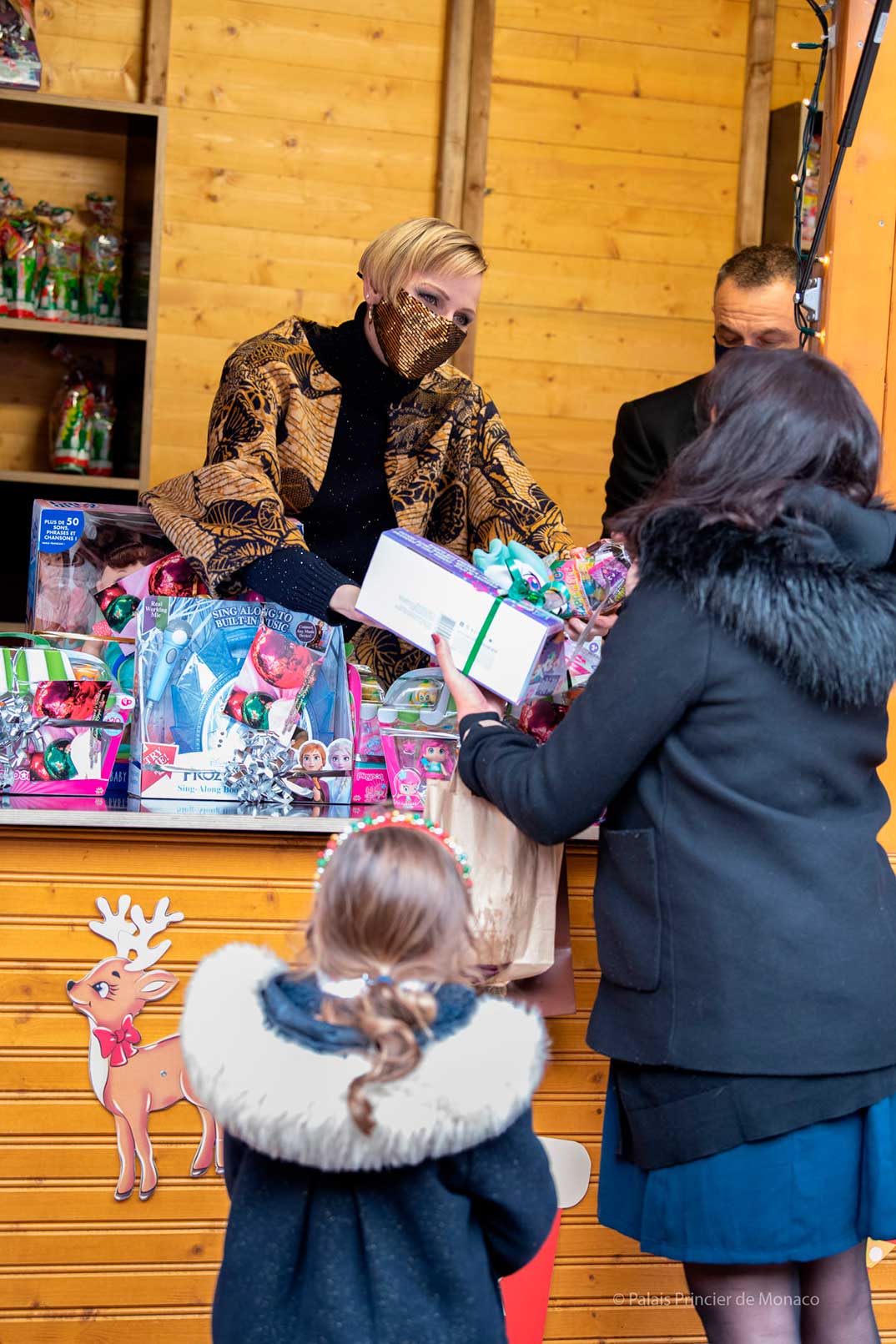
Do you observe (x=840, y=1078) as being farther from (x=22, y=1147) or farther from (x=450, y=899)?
(x=22, y=1147)

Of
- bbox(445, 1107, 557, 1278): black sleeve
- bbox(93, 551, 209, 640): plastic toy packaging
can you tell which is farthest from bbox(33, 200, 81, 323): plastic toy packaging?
bbox(445, 1107, 557, 1278): black sleeve

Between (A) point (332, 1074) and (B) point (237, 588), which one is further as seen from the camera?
(B) point (237, 588)

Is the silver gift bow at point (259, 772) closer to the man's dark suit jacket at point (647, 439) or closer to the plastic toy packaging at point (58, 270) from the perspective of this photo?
the man's dark suit jacket at point (647, 439)

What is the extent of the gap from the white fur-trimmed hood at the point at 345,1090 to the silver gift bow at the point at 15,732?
32.8 inches

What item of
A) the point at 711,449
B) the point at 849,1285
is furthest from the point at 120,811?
the point at 849,1285

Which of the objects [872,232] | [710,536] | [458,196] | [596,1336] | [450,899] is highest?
[458,196]

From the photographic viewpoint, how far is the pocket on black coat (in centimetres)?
149

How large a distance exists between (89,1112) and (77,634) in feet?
2.28

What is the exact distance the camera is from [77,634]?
85.3 inches

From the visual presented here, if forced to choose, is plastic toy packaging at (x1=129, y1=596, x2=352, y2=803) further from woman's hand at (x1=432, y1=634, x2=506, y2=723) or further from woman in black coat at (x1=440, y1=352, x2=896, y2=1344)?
woman in black coat at (x1=440, y1=352, x2=896, y2=1344)

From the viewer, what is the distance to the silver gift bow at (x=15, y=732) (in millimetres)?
1929

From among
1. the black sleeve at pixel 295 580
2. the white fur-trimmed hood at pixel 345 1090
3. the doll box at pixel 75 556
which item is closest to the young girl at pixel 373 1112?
the white fur-trimmed hood at pixel 345 1090

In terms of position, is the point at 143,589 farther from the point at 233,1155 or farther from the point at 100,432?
the point at 100,432

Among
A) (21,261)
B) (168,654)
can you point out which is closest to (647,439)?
(168,654)
